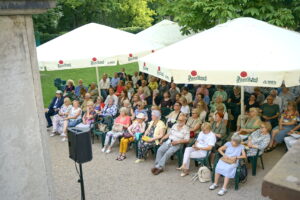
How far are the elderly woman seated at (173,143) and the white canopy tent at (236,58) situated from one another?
1398 millimetres

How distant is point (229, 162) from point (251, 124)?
1.63 metres

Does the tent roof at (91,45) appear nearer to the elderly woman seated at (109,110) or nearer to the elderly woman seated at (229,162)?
the elderly woman seated at (109,110)

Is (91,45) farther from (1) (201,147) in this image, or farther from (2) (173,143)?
(1) (201,147)

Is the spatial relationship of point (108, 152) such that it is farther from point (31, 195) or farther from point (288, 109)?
point (288, 109)

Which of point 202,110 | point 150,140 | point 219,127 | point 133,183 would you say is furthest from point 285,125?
point 133,183

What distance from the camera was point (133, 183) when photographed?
7.29 meters

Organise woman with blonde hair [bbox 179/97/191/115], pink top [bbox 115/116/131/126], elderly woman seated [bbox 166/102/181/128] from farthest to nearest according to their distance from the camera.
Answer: woman with blonde hair [bbox 179/97/191/115] < pink top [bbox 115/116/131/126] < elderly woman seated [bbox 166/102/181/128]

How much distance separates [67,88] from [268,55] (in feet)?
30.5

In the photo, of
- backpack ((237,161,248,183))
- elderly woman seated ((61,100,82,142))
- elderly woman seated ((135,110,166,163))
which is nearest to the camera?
backpack ((237,161,248,183))

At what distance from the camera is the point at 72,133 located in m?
5.57

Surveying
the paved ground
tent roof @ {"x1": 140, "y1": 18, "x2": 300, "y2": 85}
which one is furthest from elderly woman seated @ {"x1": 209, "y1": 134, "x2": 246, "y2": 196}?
tent roof @ {"x1": 140, "y1": 18, "x2": 300, "y2": 85}

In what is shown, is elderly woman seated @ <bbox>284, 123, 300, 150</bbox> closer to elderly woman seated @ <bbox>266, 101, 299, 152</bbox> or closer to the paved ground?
elderly woman seated @ <bbox>266, 101, 299, 152</bbox>

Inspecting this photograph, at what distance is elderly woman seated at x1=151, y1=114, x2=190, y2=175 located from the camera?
7.69 metres

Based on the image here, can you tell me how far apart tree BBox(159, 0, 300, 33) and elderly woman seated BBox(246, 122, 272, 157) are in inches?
148
